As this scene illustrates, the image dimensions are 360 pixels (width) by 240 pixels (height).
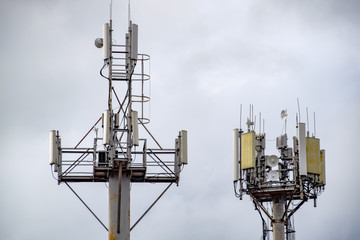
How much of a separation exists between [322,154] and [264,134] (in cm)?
515

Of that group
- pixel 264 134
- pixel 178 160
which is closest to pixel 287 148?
pixel 264 134

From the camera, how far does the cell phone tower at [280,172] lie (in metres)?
105

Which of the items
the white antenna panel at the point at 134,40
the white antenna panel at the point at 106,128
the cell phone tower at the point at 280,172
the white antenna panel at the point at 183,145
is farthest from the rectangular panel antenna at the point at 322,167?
the white antenna panel at the point at 106,128

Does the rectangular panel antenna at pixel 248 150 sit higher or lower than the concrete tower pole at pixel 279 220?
higher

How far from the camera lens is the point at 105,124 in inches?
2921

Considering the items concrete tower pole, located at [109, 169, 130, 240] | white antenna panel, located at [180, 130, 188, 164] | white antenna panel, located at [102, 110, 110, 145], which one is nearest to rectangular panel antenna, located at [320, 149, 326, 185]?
white antenna panel, located at [180, 130, 188, 164]

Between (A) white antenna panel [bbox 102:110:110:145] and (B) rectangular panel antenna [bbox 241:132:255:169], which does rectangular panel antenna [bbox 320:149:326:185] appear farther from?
(A) white antenna panel [bbox 102:110:110:145]

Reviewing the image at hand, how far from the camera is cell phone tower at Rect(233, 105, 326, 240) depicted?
343 feet

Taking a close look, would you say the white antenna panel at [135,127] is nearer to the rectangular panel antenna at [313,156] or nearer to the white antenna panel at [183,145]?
the white antenna panel at [183,145]

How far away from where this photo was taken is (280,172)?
106 m

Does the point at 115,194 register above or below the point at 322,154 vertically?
below

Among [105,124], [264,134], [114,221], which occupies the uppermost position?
[264,134]

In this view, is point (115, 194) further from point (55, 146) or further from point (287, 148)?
point (287, 148)

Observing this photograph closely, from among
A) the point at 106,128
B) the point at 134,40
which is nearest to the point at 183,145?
the point at 106,128
